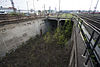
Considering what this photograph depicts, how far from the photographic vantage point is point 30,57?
20.6 ft

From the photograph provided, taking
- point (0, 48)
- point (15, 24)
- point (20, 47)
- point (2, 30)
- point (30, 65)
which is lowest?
point (30, 65)

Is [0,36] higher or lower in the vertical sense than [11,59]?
higher

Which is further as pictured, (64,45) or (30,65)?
(64,45)

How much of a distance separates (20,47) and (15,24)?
3115 millimetres

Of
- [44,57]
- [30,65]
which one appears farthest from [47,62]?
[30,65]

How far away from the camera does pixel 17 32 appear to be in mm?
6840

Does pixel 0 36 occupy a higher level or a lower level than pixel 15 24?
lower

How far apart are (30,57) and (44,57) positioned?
5.38 ft

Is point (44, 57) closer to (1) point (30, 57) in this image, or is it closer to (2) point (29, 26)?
(1) point (30, 57)

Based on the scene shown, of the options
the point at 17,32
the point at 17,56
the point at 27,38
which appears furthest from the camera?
the point at 27,38

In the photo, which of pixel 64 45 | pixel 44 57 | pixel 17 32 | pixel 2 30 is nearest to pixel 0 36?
pixel 2 30

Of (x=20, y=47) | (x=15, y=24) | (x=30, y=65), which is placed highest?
(x=15, y=24)

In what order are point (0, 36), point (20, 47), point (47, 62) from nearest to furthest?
point (0, 36)
point (47, 62)
point (20, 47)

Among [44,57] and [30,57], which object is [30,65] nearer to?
[30,57]
